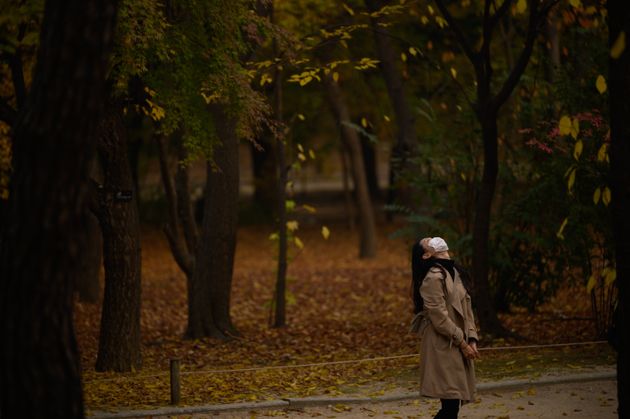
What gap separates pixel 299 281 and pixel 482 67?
40.3ft

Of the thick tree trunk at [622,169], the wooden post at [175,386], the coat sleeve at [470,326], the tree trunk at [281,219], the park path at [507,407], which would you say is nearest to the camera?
the thick tree trunk at [622,169]

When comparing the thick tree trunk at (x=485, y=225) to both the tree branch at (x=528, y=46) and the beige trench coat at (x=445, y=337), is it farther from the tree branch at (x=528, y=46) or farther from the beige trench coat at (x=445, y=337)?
the beige trench coat at (x=445, y=337)

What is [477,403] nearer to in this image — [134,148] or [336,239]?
[134,148]

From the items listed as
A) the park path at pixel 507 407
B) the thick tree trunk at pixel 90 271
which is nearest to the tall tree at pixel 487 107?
the park path at pixel 507 407

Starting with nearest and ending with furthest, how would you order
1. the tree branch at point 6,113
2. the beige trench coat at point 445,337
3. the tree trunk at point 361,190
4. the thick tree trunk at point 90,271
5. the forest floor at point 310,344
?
the beige trench coat at point 445,337, the forest floor at point 310,344, the tree branch at point 6,113, the thick tree trunk at point 90,271, the tree trunk at point 361,190

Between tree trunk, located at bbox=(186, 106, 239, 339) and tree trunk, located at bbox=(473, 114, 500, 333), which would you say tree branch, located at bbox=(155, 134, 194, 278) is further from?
tree trunk, located at bbox=(473, 114, 500, 333)

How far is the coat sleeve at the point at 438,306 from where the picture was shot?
8172 mm

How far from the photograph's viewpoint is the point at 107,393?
444 inches

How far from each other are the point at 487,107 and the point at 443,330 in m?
6.05

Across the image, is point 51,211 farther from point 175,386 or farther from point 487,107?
point 487,107

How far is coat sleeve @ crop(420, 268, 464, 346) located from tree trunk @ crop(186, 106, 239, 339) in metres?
8.05

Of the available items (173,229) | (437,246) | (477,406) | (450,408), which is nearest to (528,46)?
(477,406)

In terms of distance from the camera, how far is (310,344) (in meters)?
15.6

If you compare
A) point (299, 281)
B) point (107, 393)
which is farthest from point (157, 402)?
point (299, 281)
